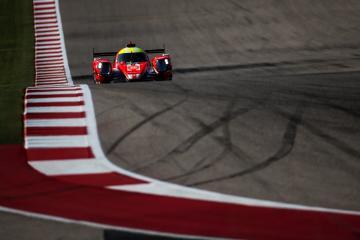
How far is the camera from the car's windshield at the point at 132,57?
19.8 m

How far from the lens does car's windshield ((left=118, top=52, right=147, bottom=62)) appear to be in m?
19.8

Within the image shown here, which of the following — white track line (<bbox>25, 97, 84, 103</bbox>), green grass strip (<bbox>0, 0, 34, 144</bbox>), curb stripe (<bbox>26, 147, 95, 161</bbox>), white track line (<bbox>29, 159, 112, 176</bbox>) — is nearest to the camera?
white track line (<bbox>29, 159, 112, 176</bbox>)

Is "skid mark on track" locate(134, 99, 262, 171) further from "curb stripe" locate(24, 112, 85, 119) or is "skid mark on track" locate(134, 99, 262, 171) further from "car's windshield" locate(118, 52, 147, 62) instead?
"car's windshield" locate(118, 52, 147, 62)

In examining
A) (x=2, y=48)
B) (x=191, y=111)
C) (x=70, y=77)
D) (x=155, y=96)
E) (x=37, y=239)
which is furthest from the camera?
(x=2, y=48)

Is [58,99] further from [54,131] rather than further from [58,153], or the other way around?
[58,153]

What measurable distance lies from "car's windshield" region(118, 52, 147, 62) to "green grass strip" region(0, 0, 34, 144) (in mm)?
2943

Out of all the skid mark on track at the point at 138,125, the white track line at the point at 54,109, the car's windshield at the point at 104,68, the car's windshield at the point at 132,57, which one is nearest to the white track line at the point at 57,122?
the white track line at the point at 54,109

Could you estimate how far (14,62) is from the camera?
2447 cm

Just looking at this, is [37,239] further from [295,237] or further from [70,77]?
[70,77]

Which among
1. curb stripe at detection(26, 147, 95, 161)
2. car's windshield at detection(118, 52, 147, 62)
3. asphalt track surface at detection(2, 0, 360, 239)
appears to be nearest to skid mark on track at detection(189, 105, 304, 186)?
asphalt track surface at detection(2, 0, 360, 239)

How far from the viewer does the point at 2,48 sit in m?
26.8

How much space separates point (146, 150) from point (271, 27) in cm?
1895

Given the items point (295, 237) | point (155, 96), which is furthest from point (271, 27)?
point (295, 237)

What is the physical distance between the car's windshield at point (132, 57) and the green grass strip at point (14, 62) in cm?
294
